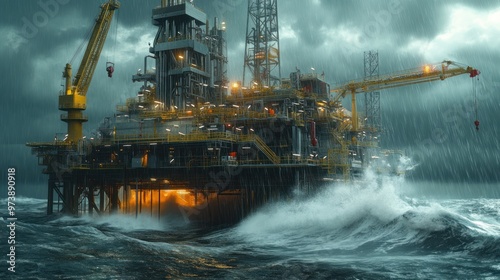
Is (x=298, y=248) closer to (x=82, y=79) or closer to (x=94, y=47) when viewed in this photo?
(x=82, y=79)

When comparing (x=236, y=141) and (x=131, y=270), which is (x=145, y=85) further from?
(x=131, y=270)

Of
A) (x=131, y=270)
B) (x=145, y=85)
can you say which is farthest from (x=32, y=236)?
(x=145, y=85)

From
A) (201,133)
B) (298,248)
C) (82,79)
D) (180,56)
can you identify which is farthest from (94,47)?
(298,248)

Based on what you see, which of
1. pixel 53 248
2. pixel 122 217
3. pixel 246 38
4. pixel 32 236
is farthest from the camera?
pixel 246 38

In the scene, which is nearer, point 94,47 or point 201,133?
point 201,133

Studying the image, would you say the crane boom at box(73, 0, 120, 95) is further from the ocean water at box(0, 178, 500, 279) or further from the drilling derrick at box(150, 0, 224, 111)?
the ocean water at box(0, 178, 500, 279)

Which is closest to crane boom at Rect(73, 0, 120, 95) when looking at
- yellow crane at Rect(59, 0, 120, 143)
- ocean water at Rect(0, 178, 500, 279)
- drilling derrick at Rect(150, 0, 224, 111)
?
yellow crane at Rect(59, 0, 120, 143)
